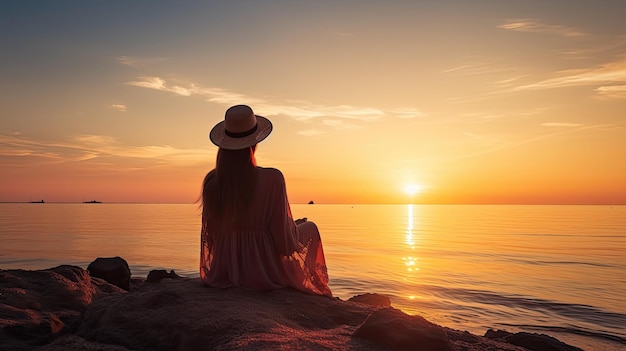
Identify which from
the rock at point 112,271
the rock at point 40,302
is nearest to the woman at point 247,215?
the rock at point 40,302

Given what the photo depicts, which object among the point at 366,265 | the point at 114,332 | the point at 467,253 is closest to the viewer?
the point at 114,332

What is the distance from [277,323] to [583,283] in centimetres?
1541

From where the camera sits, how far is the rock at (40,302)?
469cm

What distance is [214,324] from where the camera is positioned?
158 inches

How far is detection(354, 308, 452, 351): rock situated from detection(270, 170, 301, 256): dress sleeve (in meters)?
1.84

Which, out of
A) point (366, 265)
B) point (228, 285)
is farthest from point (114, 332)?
point (366, 265)

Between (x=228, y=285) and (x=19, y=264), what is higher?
(x=228, y=285)

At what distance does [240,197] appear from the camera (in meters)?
5.41

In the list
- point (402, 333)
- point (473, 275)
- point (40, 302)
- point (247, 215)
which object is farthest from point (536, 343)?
point (473, 275)

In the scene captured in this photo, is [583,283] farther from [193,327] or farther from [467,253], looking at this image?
[193,327]

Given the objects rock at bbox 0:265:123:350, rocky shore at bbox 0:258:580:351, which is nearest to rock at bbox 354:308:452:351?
rocky shore at bbox 0:258:580:351

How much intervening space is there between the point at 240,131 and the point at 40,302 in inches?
147

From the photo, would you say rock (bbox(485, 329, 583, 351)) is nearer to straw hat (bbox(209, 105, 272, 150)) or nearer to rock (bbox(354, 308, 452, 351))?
rock (bbox(354, 308, 452, 351))

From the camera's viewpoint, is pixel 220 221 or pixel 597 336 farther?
pixel 597 336
